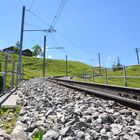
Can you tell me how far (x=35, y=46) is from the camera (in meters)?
176

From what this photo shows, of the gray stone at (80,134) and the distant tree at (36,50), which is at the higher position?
the distant tree at (36,50)

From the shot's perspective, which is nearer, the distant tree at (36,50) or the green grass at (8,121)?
the green grass at (8,121)

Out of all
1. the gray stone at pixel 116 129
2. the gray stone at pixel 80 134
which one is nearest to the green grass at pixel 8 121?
the gray stone at pixel 80 134

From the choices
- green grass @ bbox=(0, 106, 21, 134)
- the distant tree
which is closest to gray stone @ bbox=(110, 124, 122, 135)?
green grass @ bbox=(0, 106, 21, 134)

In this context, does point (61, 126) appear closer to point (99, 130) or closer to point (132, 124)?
point (99, 130)

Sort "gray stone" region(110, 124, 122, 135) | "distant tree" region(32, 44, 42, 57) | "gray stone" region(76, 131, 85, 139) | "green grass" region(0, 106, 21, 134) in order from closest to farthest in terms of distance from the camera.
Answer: "gray stone" region(76, 131, 85, 139) < "gray stone" region(110, 124, 122, 135) < "green grass" region(0, 106, 21, 134) < "distant tree" region(32, 44, 42, 57)

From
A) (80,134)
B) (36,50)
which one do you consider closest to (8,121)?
(80,134)

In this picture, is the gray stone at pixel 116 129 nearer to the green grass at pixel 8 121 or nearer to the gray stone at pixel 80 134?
the gray stone at pixel 80 134

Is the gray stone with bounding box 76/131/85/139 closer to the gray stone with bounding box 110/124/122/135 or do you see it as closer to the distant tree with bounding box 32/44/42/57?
the gray stone with bounding box 110/124/122/135

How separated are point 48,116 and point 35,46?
17314 centimetres

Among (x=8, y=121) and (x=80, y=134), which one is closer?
(x=80, y=134)

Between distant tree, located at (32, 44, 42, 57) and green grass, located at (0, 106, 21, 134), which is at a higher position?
distant tree, located at (32, 44, 42, 57)

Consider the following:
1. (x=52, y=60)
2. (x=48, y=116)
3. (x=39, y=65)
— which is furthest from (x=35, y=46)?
(x=48, y=116)

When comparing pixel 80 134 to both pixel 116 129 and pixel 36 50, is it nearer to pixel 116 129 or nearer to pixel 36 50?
pixel 116 129
